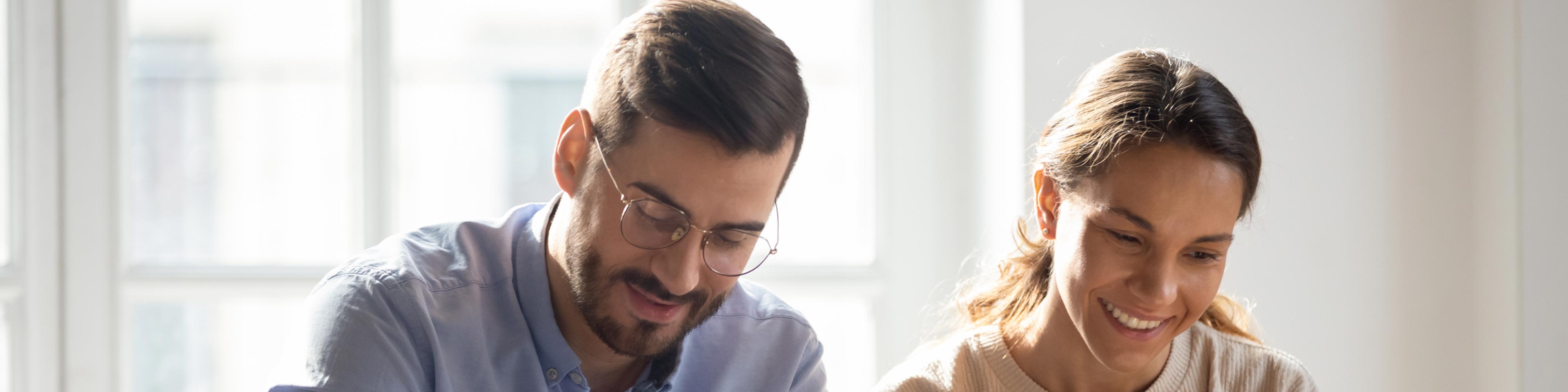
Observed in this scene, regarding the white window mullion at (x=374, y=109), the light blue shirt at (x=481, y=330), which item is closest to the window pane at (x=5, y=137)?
the white window mullion at (x=374, y=109)

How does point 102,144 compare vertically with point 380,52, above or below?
below

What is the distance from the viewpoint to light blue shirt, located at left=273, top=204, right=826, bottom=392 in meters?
1.10

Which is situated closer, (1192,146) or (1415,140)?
(1192,146)

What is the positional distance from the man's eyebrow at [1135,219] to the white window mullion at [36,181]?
7.93 ft

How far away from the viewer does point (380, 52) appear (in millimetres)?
2426

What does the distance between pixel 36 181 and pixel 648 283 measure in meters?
2.00

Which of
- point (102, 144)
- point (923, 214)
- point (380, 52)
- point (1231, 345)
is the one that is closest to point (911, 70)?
point (923, 214)

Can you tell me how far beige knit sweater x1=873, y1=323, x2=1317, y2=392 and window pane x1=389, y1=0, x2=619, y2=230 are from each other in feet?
4.37

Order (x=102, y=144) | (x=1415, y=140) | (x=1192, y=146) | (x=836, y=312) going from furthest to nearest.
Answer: (x=836, y=312) → (x=102, y=144) → (x=1415, y=140) → (x=1192, y=146)

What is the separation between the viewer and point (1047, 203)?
1.42m

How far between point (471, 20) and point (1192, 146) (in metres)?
1.82

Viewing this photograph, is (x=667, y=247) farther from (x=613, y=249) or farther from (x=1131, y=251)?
(x=1131, y=251)

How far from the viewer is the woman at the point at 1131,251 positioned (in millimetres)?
1262

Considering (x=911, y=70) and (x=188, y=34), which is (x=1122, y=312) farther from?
(x=188, y=34)
